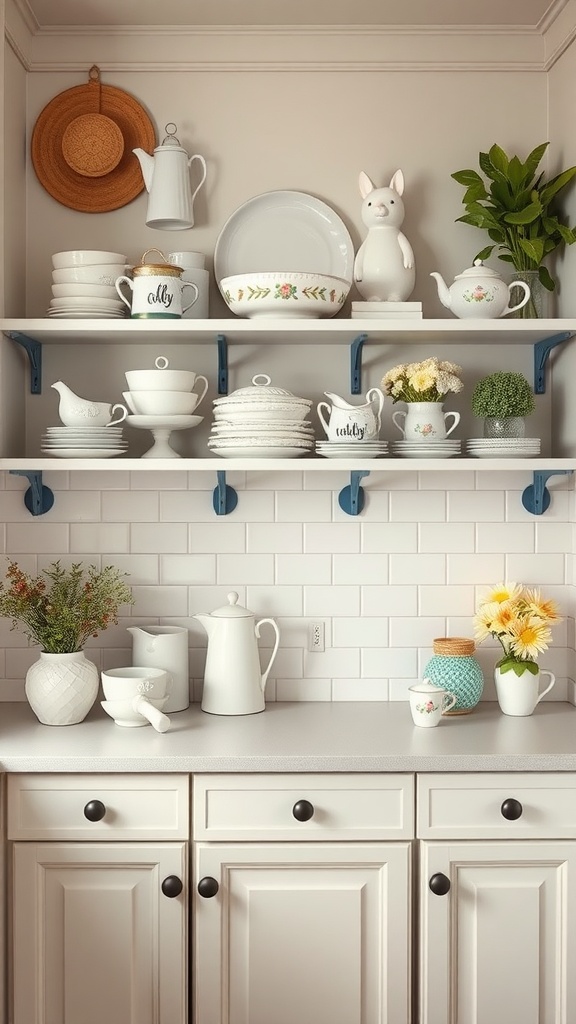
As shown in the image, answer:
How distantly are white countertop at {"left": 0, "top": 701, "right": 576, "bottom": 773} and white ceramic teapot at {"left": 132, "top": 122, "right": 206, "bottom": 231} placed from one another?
4.03 feet

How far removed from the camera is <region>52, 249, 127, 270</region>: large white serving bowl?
2395 millimetres

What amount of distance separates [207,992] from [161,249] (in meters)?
1.75

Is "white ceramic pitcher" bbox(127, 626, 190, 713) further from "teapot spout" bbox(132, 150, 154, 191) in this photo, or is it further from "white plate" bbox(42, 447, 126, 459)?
"teapot spout" bbox(132, 150, 154, 191)

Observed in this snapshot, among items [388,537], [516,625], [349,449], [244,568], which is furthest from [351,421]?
[516,625]

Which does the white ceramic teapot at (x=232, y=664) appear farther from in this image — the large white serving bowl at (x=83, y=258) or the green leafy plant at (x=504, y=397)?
the large white serving bowl at (x=83, y=258)

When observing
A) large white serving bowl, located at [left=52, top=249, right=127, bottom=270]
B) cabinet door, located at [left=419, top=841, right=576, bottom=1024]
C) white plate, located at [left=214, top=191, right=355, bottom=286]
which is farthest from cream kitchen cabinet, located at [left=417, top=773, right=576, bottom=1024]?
large white serving bowl, located at [left=52, top=249, right=127, bottom=270]

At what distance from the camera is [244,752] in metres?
2.09

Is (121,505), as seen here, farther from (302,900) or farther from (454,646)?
(302,900)

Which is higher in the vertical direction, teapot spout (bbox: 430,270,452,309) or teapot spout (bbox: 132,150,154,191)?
teapot spout (bbox: 132,150,154,191)

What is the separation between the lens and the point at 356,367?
2.54 m

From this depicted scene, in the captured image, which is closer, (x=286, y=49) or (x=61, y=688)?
(x=61, y=688)

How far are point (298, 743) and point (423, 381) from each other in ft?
2.91

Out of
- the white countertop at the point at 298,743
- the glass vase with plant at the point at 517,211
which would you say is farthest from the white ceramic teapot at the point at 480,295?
the white countertop at the point at 298,743

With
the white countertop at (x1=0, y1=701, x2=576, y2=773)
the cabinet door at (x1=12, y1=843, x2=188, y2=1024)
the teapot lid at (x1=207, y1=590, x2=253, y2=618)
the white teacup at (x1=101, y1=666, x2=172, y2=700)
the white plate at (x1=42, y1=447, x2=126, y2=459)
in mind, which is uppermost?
the white plate at (x1=42, y1=447, x2=126, y2=459)
